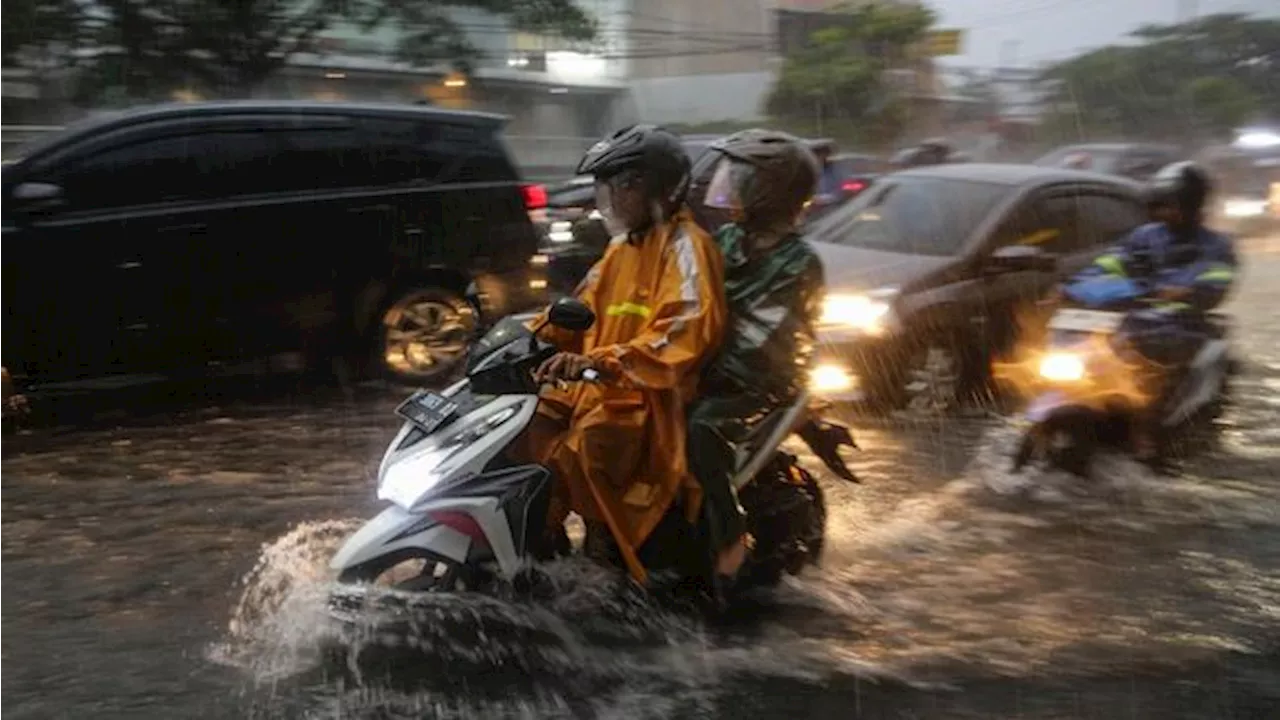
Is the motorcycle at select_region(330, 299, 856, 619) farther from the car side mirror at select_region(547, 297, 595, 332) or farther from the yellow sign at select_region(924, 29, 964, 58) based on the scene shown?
the yellow sign at select_region(924, 29, 964, 58)

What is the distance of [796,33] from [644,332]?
28531mm

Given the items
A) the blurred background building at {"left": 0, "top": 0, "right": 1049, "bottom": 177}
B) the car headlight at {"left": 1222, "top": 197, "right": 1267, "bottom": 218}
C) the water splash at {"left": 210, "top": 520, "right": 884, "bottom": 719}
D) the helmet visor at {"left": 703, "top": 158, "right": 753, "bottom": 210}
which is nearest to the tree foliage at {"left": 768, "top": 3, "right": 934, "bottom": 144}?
the blurred background building at {"left": 0, "top": 0, "right": 1049, "bottom": 177}

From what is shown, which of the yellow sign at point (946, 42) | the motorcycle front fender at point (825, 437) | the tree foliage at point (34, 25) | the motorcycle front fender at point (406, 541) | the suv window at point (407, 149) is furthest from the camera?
the yellow sign at point (946, 42)

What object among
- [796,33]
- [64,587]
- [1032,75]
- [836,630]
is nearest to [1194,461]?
[836,630]

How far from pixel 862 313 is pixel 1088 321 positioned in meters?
1.64

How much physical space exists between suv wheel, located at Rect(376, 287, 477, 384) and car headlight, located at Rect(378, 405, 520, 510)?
5.60m

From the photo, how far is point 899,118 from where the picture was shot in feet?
94.0

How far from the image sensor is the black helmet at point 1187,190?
794 cm

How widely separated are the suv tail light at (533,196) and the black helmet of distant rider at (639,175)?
5.69 metres

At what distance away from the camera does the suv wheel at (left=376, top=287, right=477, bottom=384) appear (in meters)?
10.2

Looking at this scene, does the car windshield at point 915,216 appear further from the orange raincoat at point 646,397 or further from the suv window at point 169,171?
the orange raincoat at point 646,397

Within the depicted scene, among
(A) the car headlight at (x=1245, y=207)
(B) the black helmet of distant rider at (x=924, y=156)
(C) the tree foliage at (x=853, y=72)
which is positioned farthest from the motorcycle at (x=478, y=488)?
(C) the tree foliage at (x=853, y=72)

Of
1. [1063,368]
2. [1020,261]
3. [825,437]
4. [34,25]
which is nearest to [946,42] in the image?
[34,25]

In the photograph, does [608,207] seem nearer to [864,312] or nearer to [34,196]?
[864,312]
